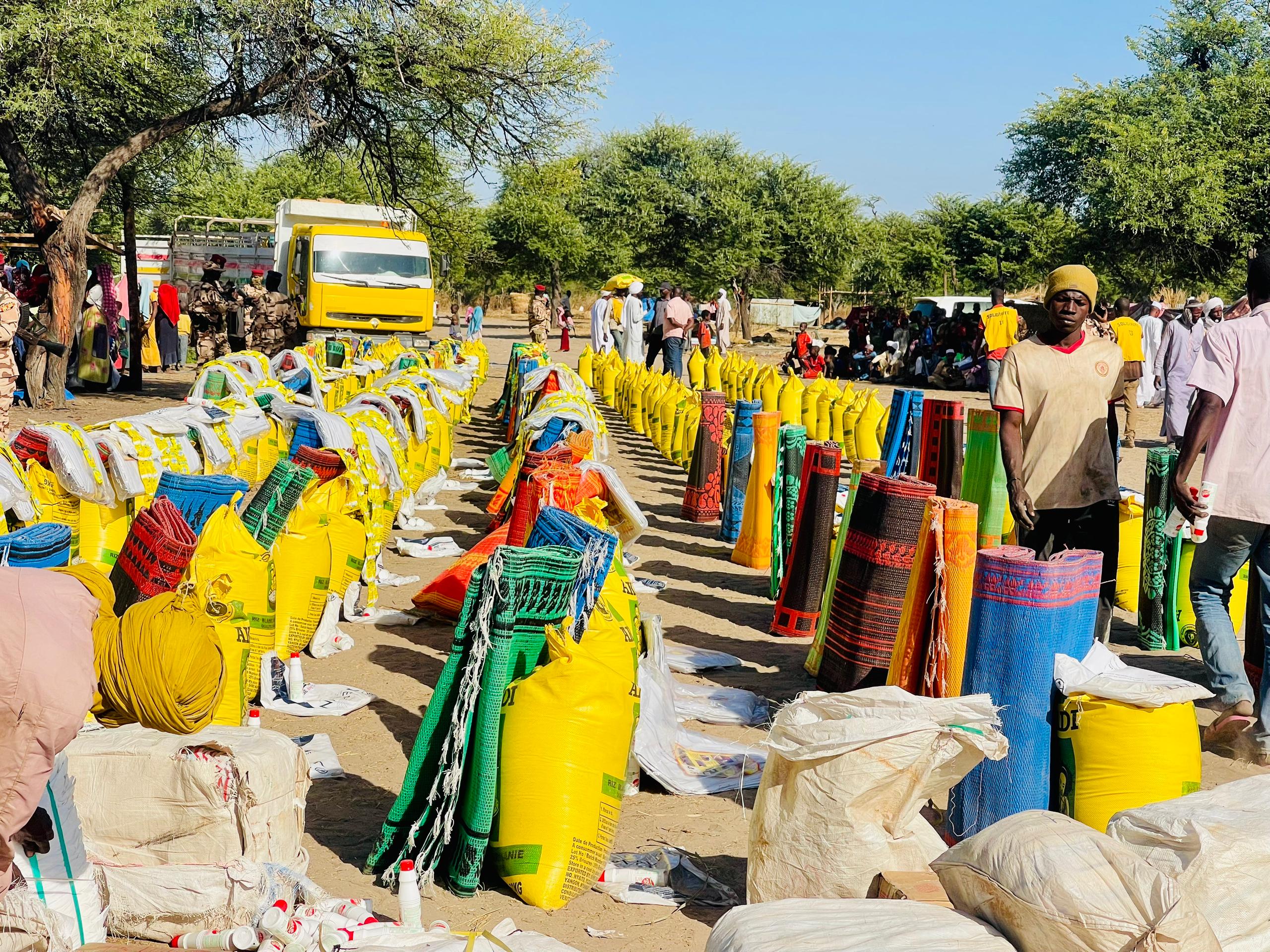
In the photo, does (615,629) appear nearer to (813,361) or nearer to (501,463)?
→ (501,463)

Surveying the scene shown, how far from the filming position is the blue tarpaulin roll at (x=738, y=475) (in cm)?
913

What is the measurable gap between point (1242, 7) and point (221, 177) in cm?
3436

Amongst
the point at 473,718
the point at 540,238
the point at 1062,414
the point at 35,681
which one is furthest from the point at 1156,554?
the point at 540,238

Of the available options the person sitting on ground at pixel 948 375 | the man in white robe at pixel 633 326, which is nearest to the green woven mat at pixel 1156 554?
the man in white robe at pixel 633 326

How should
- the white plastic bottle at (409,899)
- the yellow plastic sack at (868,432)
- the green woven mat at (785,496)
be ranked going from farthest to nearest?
the yellow plastic sack at (868,432)
the green woven mat at (785,496)
the white plastic bottle at (409,899)

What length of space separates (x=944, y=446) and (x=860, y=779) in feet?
14.3

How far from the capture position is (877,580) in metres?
5.18

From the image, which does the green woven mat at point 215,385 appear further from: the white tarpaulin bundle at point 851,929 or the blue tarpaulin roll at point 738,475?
the white tarpaulin bundle at point 851,929

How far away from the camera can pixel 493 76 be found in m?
16.5

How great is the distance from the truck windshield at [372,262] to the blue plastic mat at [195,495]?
61.2 ft

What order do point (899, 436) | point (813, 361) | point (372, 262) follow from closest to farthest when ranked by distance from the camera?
point (899, 436)
point (813, 361)
point (372, 262)

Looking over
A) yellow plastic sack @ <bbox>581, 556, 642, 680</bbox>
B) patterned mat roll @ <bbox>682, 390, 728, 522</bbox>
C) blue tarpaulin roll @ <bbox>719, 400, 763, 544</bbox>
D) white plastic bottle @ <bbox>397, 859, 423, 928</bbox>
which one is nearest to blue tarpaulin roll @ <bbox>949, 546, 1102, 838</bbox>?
yellow plastic sack @ <bbox>581, 556, 642, 680</bbox>

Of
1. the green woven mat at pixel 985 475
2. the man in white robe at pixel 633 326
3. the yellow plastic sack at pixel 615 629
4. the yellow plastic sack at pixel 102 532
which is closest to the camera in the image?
the yellow plastic sack at pixel 615 629

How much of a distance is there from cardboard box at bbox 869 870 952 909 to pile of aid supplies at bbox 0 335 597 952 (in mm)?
795
